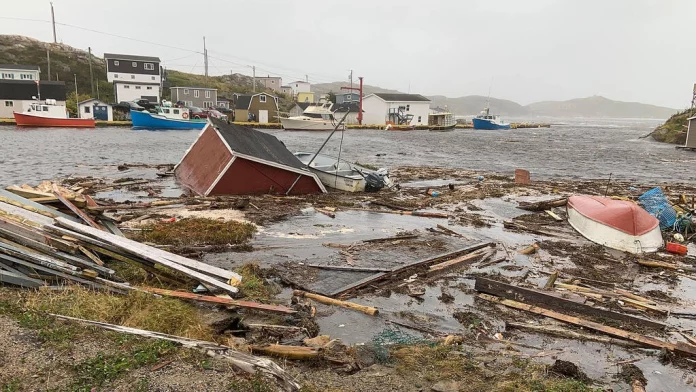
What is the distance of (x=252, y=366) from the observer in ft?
16.0

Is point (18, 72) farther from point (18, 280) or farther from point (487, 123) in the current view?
point (487, 123)

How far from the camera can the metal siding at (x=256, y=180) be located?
666 inches

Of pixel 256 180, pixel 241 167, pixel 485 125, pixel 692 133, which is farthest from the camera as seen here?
pixel 485 125

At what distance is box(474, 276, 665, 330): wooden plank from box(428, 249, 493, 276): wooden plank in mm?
1198

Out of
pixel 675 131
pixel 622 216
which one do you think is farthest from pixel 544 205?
pixel 675 131

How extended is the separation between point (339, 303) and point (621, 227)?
960cm

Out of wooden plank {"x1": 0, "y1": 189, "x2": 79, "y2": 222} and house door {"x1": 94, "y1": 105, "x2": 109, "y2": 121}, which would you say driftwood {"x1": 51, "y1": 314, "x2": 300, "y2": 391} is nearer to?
wooden plank {"x1": 0, "y1": 189, "x2": 79, "y2": 222}

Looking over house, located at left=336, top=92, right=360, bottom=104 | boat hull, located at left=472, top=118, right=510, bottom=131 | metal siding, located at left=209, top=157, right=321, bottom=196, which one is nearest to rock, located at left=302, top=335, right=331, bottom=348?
metal siding, located at left=209, top=157, right=321, bottom=196

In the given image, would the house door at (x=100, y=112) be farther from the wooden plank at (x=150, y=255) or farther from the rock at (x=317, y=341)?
the rock at (x=317, y=341)

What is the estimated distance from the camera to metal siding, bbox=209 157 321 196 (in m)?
16.9

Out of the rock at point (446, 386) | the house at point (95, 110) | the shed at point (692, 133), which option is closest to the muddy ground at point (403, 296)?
the rock at point (446, 386)

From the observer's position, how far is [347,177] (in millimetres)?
19906

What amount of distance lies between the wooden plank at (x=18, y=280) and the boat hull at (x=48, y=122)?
179 feet

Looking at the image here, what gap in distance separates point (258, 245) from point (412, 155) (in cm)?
3115
